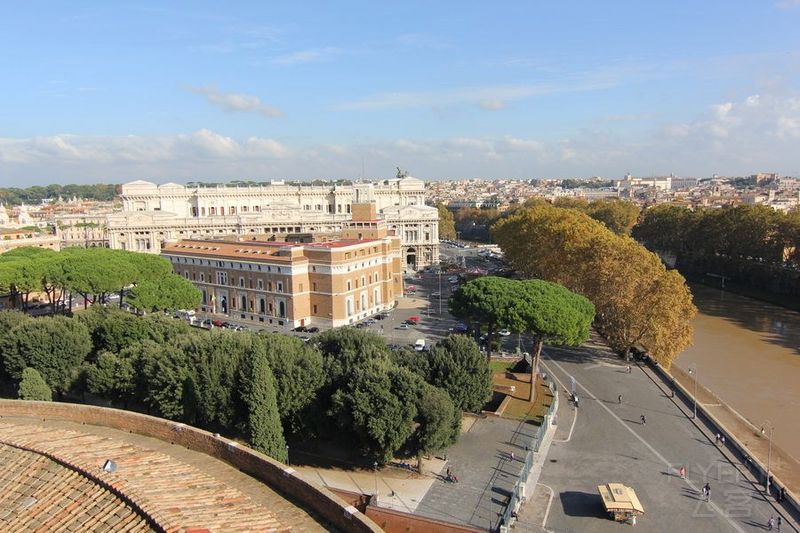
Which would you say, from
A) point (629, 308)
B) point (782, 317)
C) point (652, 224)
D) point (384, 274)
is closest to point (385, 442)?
point (629, 308)

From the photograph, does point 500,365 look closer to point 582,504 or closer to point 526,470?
point 526,470

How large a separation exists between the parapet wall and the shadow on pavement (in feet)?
28.4

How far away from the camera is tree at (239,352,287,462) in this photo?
56.3ft

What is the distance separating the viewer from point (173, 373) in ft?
64.4

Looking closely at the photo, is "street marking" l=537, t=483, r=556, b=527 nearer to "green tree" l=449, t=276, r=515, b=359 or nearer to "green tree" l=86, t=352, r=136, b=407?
"green tree" l=449, t=276, r=515, b=359

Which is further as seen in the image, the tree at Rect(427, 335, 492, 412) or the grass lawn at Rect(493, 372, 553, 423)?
the grass lawn at Rect(493, 372, 553, 423)

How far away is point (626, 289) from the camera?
1249 inches

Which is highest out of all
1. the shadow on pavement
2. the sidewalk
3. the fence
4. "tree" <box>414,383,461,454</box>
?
"tree" <box>414,383,461,454</box>

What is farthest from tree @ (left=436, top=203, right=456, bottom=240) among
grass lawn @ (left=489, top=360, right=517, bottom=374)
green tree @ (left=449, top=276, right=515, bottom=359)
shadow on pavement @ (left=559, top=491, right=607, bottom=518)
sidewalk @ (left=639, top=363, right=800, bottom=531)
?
shadow on pavement @ (left=559, top=491, right=607, bottom=518)

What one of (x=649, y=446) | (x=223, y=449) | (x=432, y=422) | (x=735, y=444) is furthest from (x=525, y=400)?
(x=223, y=449)

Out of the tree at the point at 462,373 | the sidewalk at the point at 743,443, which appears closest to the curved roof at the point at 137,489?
the tree at the point at 462,373

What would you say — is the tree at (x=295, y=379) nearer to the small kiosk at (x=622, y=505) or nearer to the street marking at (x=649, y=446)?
the small kiosk at (x=622, y=505)

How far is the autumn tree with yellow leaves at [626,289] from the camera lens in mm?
29219

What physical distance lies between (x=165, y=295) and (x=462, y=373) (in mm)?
20487
